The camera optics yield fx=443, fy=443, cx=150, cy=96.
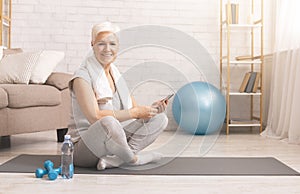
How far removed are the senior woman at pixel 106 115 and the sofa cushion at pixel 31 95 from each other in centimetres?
77

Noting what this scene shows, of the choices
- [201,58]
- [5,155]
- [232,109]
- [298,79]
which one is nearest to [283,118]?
[298,79]

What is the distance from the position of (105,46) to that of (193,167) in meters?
0.87

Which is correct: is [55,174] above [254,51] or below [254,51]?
below

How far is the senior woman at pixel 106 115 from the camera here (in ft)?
7.63

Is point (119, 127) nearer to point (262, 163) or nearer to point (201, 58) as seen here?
point (262, 163)

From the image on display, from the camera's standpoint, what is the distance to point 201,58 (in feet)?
15.7

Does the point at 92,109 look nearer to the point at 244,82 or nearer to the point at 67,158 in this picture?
the point at 67,158

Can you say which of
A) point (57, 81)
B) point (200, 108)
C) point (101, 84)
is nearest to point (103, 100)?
point (101, 84)

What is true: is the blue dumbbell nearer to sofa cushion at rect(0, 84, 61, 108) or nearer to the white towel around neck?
the white towel around neck

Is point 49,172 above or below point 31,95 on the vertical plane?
below

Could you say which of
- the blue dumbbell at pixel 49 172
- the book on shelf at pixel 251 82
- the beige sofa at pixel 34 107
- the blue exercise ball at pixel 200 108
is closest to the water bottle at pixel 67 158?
the blue dumbbell at pixel 49 172

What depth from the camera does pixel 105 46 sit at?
2395mm

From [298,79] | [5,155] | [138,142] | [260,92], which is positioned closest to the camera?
[138,142]

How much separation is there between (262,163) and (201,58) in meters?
2.19
